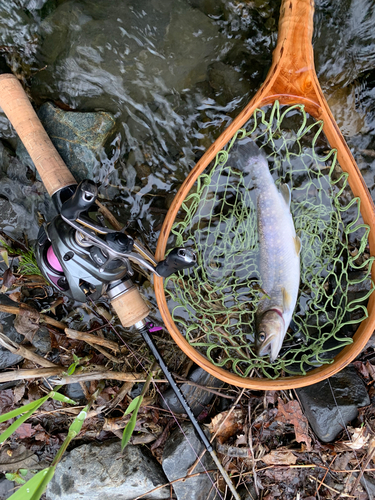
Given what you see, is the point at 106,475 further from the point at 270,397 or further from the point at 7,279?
the point at 7,279

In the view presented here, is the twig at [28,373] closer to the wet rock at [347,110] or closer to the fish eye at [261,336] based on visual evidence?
the fish eye at [261,336]

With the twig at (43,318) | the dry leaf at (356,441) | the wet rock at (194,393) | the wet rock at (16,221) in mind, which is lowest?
the dry leaf at (356,441)

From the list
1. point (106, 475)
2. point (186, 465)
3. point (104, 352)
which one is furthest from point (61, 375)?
point (186, 465)

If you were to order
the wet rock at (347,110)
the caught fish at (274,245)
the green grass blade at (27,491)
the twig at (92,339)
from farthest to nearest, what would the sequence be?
the wet rock at (347,110), the twig at (92,339), the caught fish at (274,245), the green grass blade at (27,491)

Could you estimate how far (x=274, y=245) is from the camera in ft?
8.11

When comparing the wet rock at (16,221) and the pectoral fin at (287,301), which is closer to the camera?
the pectoral fin at (287,301)

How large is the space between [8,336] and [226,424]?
200cm

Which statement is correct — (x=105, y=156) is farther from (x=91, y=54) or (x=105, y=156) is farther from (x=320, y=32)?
(x=320, y=32)

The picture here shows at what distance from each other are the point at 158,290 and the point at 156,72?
66.5 inches

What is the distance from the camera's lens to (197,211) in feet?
8.61

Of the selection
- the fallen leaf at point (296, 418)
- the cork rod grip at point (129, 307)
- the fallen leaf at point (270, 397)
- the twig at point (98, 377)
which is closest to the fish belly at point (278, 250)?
the fallen leaf at point (270, 397)

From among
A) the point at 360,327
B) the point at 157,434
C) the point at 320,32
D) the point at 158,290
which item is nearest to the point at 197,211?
the point at 158,290

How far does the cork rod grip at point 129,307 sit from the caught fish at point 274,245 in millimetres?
927

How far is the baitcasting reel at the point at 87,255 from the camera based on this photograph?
1713 millimetres
